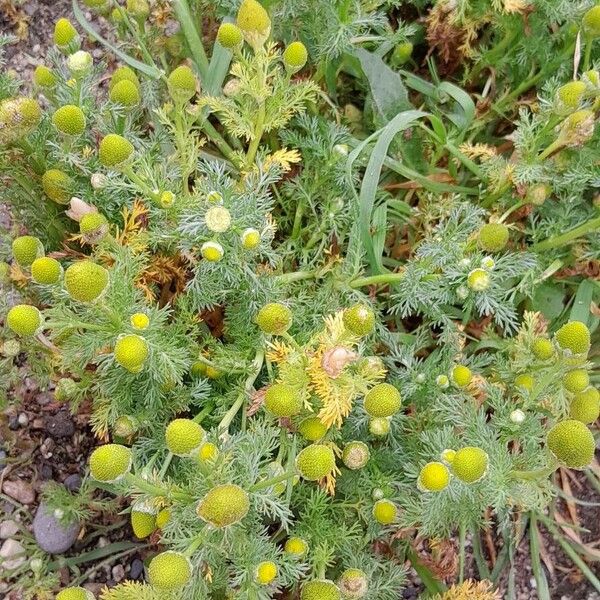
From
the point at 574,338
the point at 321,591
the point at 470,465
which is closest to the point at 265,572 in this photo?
the point at 321,591

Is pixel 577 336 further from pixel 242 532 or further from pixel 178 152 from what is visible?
pixel 178 152

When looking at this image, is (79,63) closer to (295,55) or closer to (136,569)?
(295,55)

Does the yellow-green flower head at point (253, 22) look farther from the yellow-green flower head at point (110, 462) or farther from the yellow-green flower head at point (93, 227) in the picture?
the yellow-green flower head at point (110, 462)

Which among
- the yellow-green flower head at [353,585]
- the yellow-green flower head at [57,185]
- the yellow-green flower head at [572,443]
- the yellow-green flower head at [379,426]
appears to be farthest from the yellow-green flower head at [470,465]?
the yellow-green flower head at [57,185]

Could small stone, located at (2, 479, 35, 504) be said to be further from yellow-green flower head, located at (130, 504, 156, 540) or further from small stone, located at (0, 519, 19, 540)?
yellow-green flower head, located at (130, 504, 156, 540)

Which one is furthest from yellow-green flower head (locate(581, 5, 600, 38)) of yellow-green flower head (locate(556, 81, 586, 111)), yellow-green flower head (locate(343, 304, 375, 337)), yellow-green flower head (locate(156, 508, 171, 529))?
yellow-green flower head (locate(156, 508, 171, 529))

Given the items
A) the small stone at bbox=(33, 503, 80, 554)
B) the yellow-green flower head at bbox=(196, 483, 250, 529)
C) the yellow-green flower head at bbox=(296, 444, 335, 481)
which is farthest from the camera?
the small stone at bbox=(33, 503, 80, 554)
